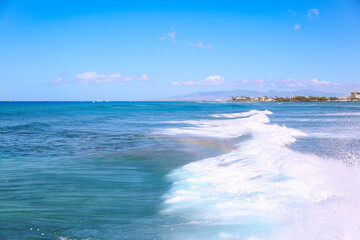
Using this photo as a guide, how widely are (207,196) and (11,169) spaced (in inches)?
235

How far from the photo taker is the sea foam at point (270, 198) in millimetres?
4324

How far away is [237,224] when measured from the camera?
4.66 m

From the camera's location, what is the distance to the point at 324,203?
199 inches

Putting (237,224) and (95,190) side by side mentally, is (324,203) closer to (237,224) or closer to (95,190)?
(237,224)

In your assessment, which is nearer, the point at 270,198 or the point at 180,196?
the point at 270,198

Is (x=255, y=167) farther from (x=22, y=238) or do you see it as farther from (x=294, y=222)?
(x=22, y=238)

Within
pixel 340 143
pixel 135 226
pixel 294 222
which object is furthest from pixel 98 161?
pixel 340 143

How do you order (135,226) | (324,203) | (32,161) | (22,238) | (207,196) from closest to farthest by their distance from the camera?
(22,238), (135,226), (324,203), (207,196), (32,161)

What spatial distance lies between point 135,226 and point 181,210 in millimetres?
1011

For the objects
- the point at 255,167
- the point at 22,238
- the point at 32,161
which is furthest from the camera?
the point at 32,161

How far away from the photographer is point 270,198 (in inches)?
222

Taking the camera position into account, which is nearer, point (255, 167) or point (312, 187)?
point (312, 187)

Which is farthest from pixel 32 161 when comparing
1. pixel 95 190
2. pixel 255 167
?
pixel 255 167

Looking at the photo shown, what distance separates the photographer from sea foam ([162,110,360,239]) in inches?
170
